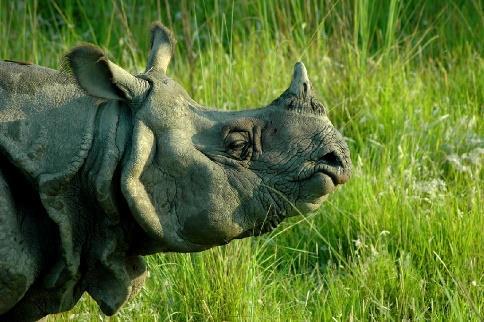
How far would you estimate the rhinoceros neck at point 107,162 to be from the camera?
4074mm

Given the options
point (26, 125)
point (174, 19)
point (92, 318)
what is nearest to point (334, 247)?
point (92, 318)

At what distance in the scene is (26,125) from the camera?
412cm

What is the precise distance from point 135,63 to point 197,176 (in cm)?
352

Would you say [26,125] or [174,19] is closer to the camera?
[26,125]

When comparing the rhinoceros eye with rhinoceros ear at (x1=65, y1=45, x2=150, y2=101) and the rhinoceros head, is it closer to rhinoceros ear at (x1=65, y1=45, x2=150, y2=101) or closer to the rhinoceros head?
the rhinoceros head

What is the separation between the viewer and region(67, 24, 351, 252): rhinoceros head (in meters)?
4.15

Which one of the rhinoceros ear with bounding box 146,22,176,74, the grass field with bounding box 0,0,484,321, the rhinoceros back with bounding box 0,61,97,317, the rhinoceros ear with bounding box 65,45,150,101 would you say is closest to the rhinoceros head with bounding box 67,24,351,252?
the rhinoceros ear with bounding box 65,45,150,101

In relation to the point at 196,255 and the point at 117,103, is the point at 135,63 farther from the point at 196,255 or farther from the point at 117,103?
the point at 117,103

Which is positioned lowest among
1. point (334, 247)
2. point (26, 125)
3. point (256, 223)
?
point (334, 247)

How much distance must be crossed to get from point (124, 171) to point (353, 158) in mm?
2866

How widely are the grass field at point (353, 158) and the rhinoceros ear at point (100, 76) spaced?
122cm

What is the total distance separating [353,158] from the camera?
6.76 metres

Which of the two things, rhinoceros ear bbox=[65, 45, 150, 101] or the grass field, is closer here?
rhinoceros ear bbox=[65, 45, 150, 101]

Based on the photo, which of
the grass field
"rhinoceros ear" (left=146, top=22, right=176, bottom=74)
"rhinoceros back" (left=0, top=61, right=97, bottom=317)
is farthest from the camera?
the grass field
